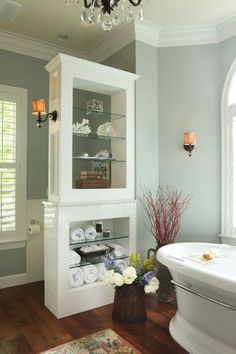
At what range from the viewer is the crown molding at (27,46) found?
3.56 metres

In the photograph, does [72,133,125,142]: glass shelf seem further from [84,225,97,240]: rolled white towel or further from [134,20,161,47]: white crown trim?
[134,20,161,47]: white crown trim

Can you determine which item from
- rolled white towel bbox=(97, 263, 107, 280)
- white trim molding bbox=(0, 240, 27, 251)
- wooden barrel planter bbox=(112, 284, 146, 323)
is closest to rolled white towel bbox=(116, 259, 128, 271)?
rolled white towel bbox=(97, 263, 107, 280)

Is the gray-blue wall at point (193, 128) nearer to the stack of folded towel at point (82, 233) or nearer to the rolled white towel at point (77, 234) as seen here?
the stack of folded towel at point (82, 233)

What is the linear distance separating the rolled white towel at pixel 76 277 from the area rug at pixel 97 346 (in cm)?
58

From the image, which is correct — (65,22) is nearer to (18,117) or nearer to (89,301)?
(18,117)

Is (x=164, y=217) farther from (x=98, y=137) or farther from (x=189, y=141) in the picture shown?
(x=98, y=137)

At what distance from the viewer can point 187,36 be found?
348cm

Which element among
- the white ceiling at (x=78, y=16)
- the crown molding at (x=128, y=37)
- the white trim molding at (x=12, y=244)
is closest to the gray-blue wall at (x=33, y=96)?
the white ceiling at (x=78, y=16)

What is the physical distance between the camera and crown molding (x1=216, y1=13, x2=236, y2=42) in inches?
125

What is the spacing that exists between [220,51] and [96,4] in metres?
2.16

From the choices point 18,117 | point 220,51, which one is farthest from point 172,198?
point 18,117

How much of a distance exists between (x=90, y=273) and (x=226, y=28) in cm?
310

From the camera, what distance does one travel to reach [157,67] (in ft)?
12.0

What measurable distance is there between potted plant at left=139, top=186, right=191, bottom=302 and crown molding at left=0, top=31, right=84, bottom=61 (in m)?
2.25
